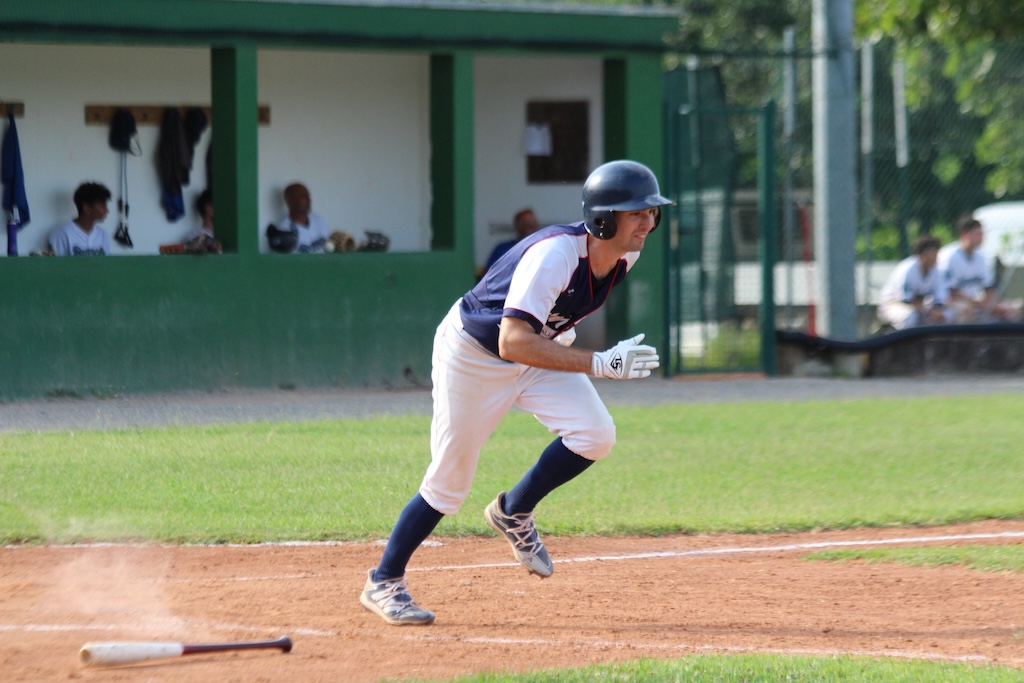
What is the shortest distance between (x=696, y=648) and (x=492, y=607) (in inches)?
40.8

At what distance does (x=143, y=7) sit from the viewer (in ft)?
41.7

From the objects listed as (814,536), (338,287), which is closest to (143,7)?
(338,287)

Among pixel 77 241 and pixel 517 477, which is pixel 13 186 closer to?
pixel 77 241

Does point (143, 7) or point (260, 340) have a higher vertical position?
point (143, 7)

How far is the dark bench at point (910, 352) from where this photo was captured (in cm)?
1540

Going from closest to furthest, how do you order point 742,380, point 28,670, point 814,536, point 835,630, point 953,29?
point 28,670
point 835,630
point 814,536
point 742,380
point 953,29

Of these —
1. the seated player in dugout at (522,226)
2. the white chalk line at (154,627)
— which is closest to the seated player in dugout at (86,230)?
the seated player in dugout at (522,226)

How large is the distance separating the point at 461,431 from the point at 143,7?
8.48 meters

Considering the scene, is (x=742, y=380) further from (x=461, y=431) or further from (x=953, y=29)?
(x=461, y=431)

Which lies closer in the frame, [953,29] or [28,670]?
[28,670]

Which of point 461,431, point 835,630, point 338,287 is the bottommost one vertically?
point 835,630

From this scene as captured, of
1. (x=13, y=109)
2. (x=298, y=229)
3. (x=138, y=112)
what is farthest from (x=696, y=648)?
(x=138, y=112)

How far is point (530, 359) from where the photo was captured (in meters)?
5.20

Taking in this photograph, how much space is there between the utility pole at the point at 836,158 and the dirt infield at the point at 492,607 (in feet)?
26.3
